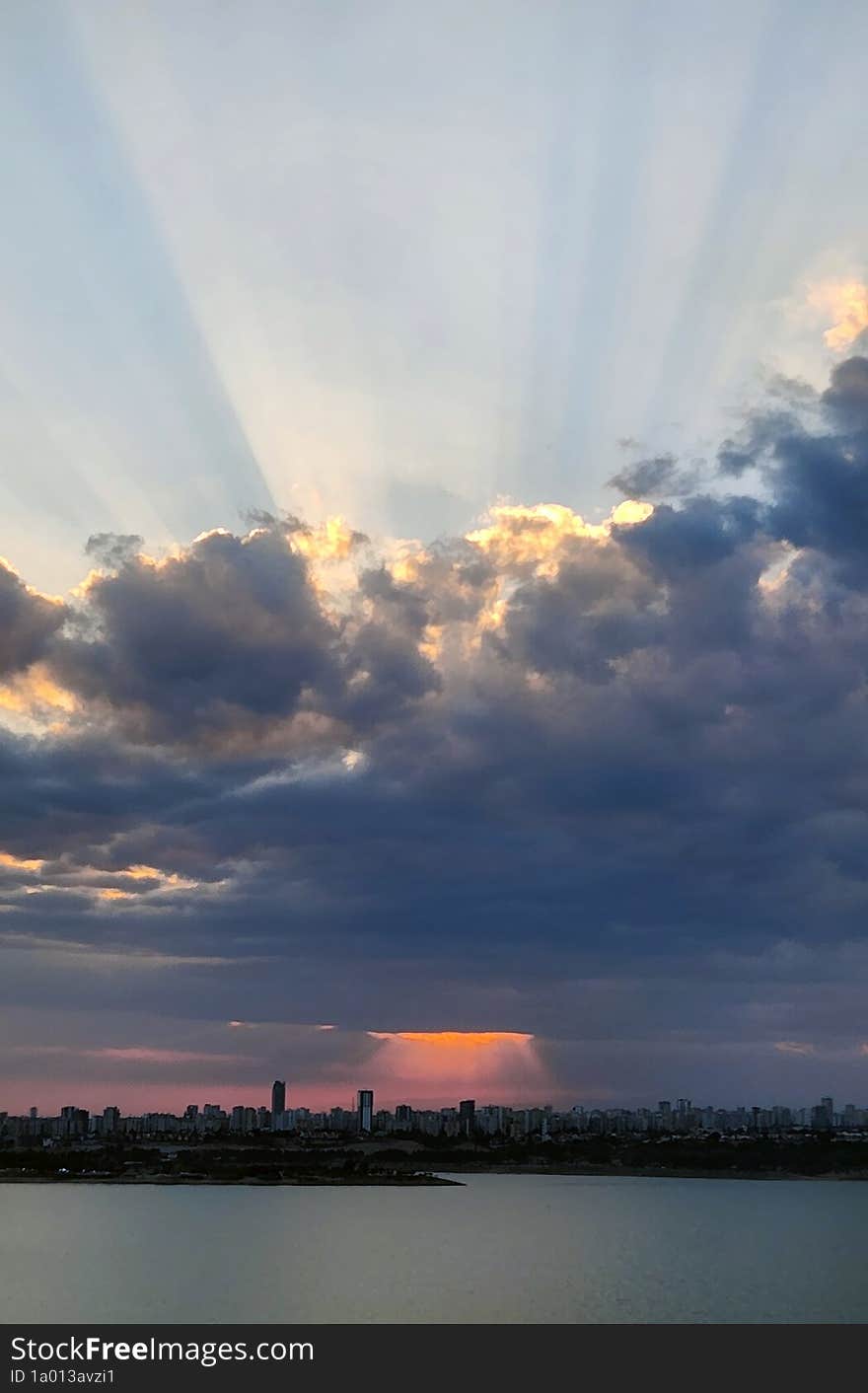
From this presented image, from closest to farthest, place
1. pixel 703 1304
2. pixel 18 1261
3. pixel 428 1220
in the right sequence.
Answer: pixel 703 1304 → pixel 18 1261 → pixel 428 1220
